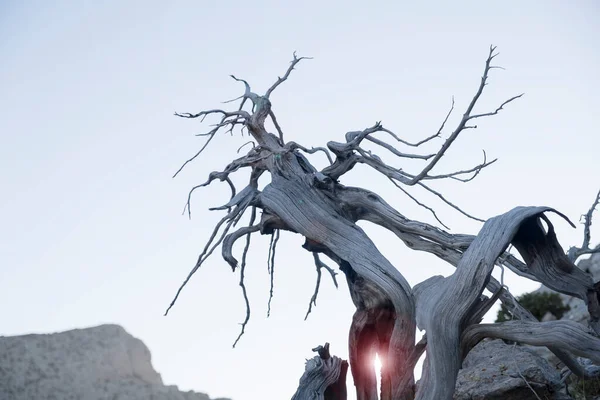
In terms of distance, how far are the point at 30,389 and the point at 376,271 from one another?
39658mm

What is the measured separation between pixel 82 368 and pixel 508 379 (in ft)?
147

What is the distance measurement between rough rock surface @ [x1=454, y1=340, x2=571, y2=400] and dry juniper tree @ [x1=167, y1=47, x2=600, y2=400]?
33.9 inches

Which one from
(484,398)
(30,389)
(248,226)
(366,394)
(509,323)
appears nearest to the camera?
(509,323)

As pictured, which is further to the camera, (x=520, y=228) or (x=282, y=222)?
(x=282, y=222)

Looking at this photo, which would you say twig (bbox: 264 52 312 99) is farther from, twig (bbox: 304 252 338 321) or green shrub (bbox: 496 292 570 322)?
green shrub (bbox: 496 292 570 322)

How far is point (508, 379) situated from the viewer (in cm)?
817

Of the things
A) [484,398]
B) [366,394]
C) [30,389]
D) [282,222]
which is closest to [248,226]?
[282,222]

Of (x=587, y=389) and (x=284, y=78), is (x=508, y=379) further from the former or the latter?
(x=284, y=78)

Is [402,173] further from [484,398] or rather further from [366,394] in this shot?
[484,398]

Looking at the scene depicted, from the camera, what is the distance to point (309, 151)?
24.9ft

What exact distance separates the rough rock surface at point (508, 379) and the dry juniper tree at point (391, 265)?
86 cm

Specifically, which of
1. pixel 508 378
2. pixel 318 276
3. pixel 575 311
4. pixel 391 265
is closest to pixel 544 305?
pixel 575 311

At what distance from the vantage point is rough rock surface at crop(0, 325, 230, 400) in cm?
4181

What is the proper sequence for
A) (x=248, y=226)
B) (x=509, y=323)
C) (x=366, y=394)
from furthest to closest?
(x=248, y=226) → (x=366, y=394) → (x=509, y=323)
